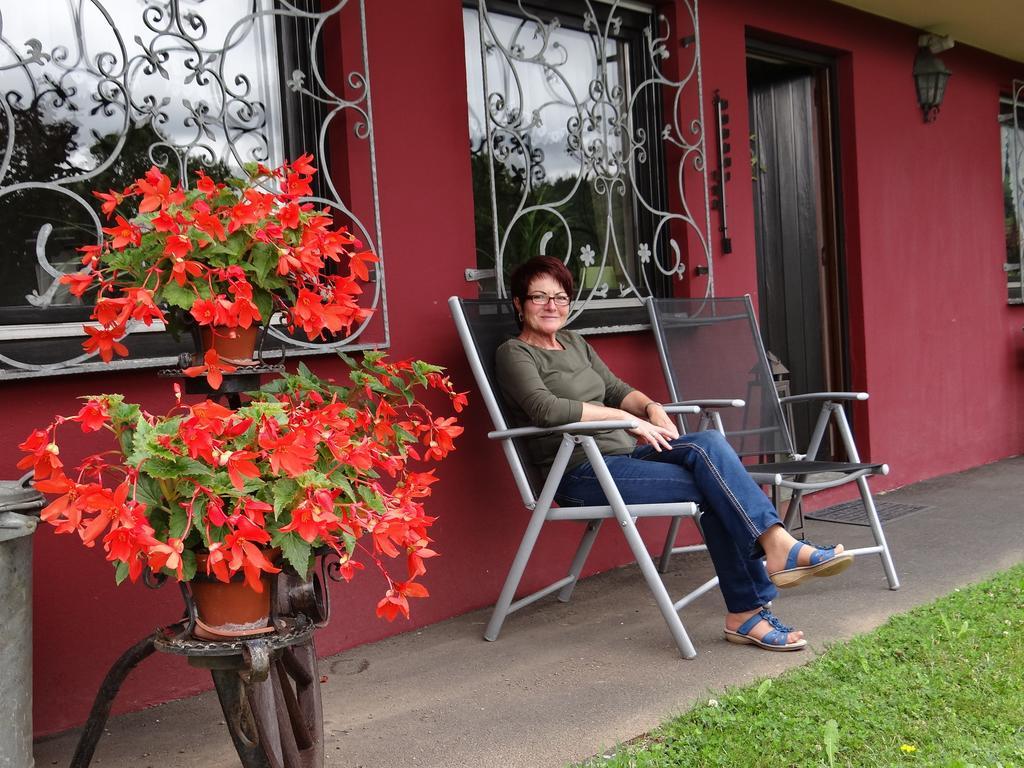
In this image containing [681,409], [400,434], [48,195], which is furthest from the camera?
[681,409]

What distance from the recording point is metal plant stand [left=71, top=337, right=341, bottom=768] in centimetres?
174

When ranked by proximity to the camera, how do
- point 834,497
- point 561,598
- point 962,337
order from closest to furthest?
point 561,598 → point 834,497 → point 962,337

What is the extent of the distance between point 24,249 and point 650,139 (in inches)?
102

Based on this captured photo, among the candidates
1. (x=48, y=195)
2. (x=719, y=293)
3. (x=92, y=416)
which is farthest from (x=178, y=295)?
(x=719, y=293)

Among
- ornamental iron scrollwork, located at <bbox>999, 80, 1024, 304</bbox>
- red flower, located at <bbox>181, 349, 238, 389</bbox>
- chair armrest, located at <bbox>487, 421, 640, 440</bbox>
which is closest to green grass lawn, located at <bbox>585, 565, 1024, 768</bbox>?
chair armrest, located at <bbox>487, 421, 640, 440</bbox>

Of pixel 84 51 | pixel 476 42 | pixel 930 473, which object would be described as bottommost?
pixel 930 473

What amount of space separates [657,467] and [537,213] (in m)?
1.28

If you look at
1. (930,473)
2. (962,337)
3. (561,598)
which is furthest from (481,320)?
(962,337)

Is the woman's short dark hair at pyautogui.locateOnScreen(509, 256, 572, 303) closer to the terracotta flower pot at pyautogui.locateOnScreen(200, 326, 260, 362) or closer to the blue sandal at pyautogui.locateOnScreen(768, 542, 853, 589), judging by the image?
the blue sandal at pyautogui.locateOnScreen(768, 542, 853, 589)

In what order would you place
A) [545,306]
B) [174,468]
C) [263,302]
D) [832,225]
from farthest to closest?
[832,225], [545,306], [263,302], [174,468]

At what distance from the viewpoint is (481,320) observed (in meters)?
3.23

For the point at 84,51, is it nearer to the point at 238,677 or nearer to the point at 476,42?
the point at 476,42

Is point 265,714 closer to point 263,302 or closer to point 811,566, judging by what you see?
point 263,302

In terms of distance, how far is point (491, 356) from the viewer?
3225 mm
